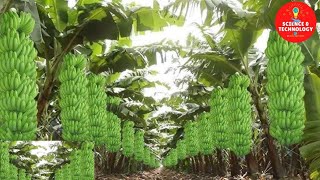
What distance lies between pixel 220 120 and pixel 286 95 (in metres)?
2.70

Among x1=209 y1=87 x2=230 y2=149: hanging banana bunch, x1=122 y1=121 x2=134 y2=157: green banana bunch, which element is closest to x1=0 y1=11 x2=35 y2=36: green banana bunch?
x1=209 y1=87 x2=230 y2=149: hanging banana bunch

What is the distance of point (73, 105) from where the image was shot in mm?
3709

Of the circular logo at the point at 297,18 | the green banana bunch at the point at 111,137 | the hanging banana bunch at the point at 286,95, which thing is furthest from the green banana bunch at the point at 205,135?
the hanging banana bunch at the point at 286,95

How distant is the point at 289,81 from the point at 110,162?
9.28 m

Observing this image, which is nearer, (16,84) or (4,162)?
(16,84)

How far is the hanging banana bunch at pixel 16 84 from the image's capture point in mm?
2785

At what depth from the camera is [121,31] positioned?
17.7ft

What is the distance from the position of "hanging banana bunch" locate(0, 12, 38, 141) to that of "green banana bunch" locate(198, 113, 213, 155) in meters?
5.70

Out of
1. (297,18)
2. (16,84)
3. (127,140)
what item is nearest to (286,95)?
(297,18)

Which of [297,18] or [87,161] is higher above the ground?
[297,18]

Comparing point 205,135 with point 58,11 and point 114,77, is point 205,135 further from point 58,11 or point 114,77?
point 58,11

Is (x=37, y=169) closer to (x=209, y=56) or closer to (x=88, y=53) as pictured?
(x=88, y=53)

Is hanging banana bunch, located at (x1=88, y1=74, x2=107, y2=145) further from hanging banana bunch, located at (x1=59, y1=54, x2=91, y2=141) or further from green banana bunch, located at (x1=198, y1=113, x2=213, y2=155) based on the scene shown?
green banana bunch, located at (x1=198, y1=113, x2=213, y2=155)

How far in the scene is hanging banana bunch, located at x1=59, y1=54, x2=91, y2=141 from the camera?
12.1 feet
